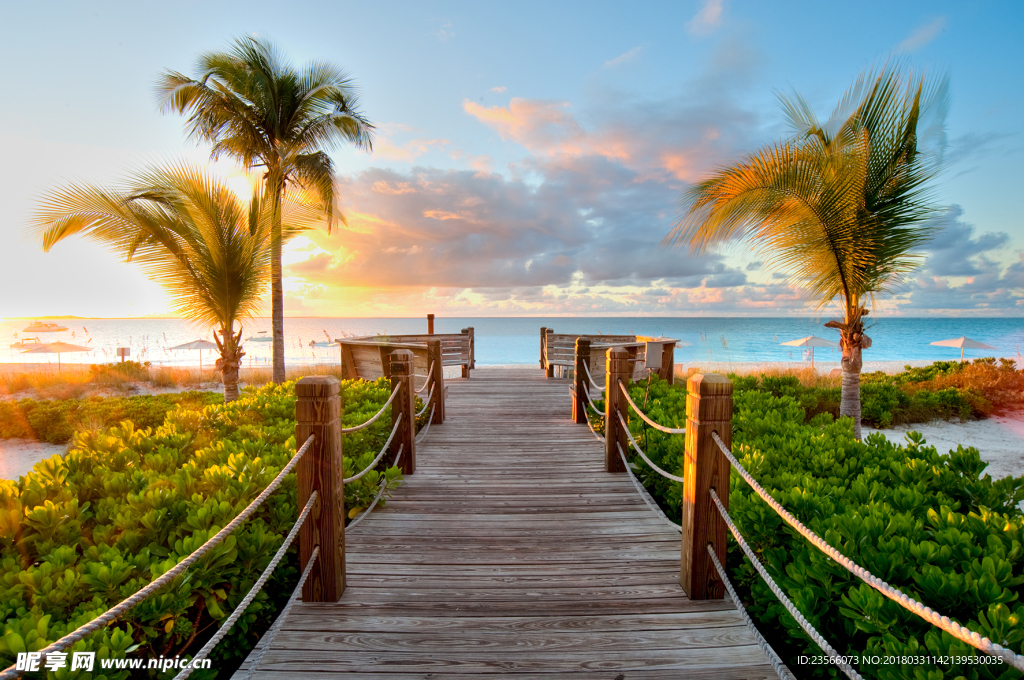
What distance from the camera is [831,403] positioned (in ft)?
34.5

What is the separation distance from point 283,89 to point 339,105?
142 centimetres

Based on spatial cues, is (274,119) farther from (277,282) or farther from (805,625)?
(805,625)

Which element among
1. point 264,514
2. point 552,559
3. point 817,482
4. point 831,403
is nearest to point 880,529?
point 817,482

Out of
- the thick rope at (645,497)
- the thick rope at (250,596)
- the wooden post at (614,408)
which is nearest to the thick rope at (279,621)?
the thick rope at (250,596)

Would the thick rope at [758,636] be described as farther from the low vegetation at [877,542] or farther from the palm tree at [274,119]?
the palm tree at [274,119]

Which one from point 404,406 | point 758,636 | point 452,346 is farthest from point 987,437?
point 404,406

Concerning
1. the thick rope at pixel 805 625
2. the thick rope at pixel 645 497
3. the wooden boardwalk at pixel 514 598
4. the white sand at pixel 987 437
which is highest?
the thick rope at pixel 805 625

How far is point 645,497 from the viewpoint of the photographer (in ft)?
13.9

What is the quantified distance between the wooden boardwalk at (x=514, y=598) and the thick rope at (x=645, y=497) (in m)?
0.07

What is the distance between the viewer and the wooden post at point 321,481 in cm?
249

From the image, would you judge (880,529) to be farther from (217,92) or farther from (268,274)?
(217,92)

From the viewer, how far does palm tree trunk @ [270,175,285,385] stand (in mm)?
10102

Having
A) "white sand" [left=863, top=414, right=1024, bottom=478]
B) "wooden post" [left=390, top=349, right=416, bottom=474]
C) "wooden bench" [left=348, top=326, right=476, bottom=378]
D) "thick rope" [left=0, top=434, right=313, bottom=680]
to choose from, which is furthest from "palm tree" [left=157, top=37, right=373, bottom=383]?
"white sand" [left=863, top=414, right=1024, bottom=478]

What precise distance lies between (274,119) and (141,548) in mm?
11985
